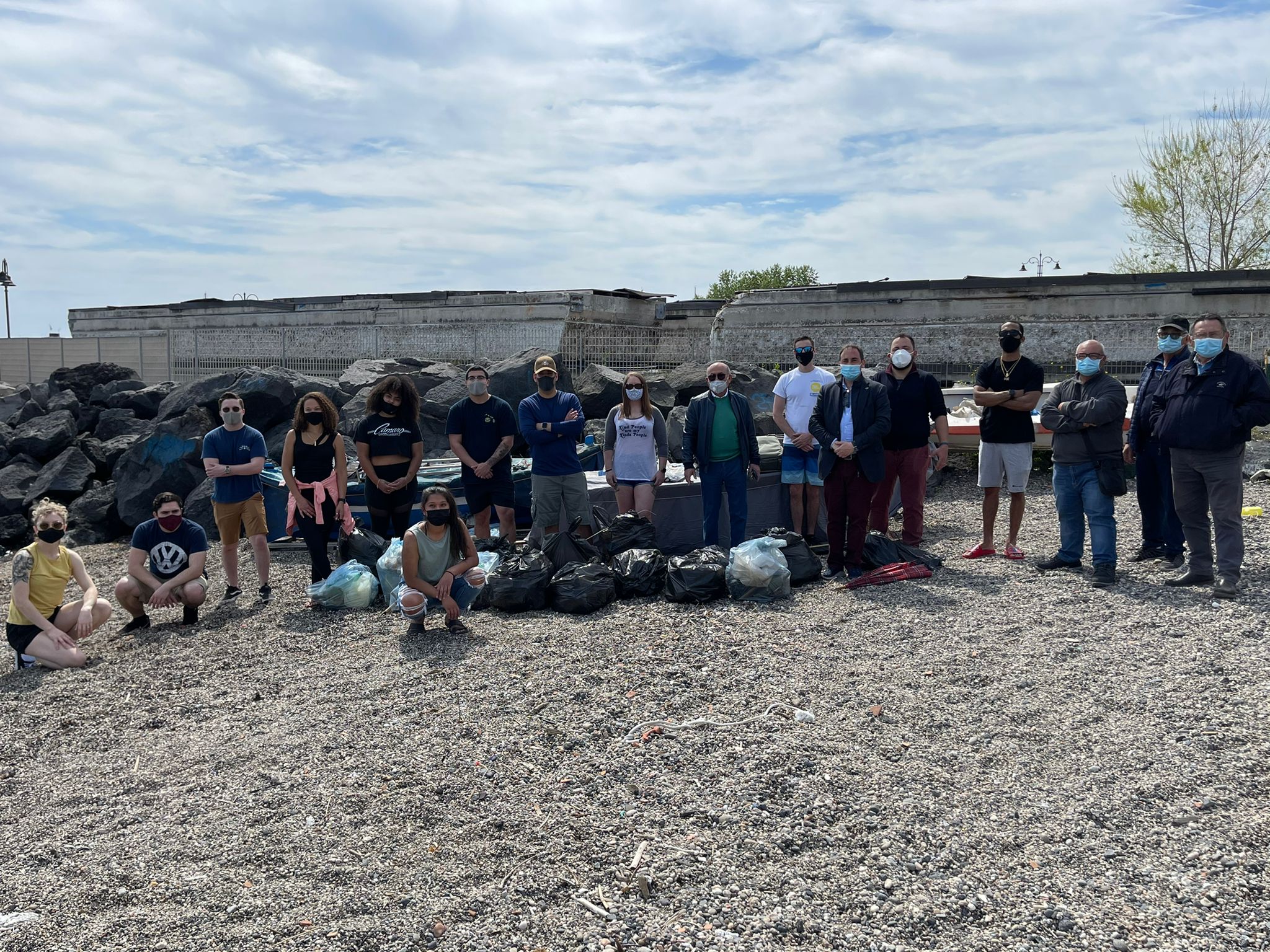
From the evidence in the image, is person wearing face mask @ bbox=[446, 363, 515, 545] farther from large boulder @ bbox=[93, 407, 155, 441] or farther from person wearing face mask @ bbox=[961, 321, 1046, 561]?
large boulder @ bbox=[93, 407, 155, 441]

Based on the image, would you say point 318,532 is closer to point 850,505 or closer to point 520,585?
point 520,585

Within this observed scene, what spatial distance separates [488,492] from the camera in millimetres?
8633

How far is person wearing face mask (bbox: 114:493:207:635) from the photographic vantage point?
748cm

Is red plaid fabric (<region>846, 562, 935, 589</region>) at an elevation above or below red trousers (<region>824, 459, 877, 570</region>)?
below

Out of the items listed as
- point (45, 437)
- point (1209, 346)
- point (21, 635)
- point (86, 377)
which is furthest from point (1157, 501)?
point (86, 377)

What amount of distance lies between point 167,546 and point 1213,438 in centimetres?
749

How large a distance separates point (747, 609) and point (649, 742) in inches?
91.4

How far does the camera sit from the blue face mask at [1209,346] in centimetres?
664

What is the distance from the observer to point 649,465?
333 inches

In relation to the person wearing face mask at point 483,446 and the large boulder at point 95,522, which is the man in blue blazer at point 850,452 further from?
the large boulder at point 95,522

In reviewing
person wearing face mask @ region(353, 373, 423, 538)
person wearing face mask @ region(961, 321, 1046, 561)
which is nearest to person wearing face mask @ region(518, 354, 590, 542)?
person wearing face mask @ region(353, 373, 423, 538)

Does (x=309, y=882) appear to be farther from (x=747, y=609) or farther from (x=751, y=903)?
(x=747, y=609)

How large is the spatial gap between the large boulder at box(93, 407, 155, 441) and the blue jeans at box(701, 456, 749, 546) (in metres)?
12.7

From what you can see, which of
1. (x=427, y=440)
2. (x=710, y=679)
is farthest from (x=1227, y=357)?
(x=427, y=440)
